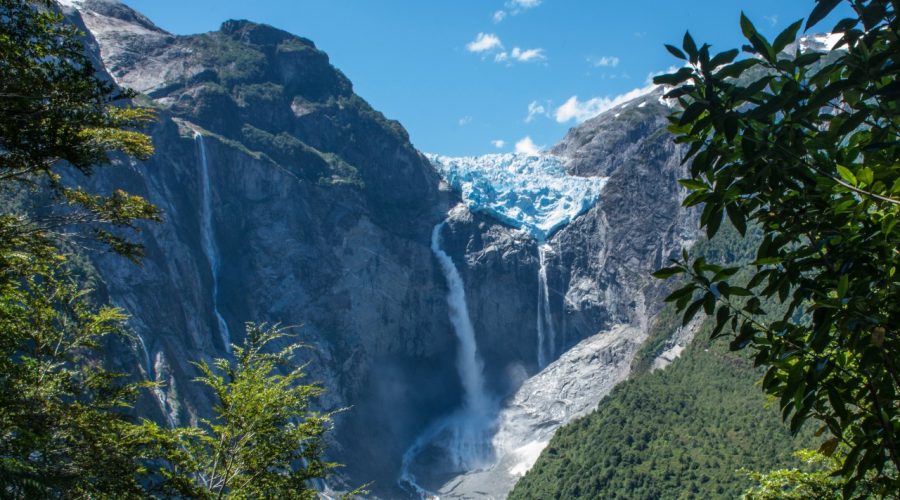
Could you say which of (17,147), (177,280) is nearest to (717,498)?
(17,147)

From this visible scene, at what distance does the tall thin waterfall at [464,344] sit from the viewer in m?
80.3

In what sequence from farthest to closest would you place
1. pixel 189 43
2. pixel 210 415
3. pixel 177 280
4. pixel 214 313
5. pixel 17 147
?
pixel 189 43, pixel 214 313, pixel 177 280, pixel 210 415, pixel 17 147

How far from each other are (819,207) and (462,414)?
77969mm

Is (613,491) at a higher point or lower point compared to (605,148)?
lower

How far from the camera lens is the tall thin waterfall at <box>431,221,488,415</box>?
80312mm

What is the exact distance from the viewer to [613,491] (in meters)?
46.8

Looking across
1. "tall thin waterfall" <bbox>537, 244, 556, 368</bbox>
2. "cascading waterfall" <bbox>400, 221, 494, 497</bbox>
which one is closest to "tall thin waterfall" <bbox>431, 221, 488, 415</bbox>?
"cascading waterfall" <bbox>400, 221, 494, 497</bbox>

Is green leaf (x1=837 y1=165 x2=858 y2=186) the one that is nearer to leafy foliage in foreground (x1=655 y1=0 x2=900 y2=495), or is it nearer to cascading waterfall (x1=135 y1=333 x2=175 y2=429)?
leafy foliage in foreground (x1=655 y1=0 x2=900 y2=495)

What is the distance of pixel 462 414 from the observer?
259 ft

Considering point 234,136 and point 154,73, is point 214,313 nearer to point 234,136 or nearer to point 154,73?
point 234,136

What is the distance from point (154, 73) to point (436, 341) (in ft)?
161

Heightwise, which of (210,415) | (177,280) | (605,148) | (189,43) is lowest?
(210,415)

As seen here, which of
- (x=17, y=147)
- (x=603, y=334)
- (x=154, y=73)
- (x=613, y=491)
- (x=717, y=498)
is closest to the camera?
(x=17, y=147)

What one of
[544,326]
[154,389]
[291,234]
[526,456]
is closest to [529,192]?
[544,326]
